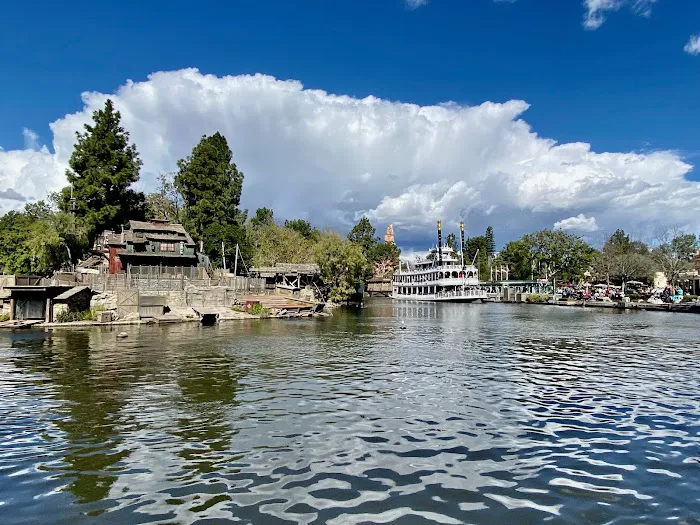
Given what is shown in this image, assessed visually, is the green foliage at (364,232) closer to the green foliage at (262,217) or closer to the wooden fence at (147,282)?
the green foliage at (262,217)

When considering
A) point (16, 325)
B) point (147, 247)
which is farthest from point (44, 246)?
point (16, 325)

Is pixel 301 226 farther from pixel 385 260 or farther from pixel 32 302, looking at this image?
pixel 32 302

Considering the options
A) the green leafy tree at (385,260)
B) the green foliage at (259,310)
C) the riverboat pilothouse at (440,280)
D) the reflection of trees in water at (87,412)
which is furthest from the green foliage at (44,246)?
the green leafy tree at (385,260)

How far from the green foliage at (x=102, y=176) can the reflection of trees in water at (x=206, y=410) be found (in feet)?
189

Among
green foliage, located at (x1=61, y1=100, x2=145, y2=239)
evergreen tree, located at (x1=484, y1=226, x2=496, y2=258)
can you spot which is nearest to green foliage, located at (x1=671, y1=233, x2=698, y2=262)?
evergreen tree, located at (x1=484, y1=226, x2=496, y2=258)

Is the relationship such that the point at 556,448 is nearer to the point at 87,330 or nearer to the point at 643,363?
the point at 643,363

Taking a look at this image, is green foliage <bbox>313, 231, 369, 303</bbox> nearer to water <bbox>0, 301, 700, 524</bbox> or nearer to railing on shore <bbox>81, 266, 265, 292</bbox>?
railing on shore <bbox>81, 266, 265, 292</bbox>

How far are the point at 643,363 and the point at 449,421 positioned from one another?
58.5ft

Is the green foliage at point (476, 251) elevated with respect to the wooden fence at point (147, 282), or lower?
elevated

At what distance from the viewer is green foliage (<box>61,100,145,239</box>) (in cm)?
7525

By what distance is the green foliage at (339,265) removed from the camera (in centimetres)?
8831

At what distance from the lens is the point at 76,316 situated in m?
49.9

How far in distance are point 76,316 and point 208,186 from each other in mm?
47605

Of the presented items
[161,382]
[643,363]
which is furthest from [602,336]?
[161,382]
